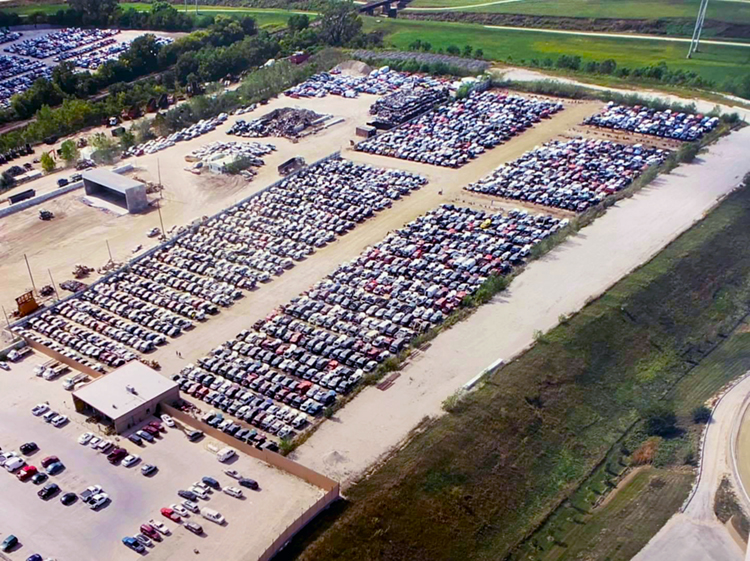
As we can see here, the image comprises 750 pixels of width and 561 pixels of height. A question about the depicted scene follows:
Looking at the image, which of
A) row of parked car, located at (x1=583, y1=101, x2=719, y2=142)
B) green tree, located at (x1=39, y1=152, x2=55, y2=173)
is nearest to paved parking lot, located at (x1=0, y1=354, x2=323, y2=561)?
green tree, located at (x1=39, y1=152, x2=55, y2=173)

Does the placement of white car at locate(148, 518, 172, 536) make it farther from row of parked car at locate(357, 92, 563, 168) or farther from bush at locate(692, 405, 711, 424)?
row of parked car at locate(357, 92, 563, 168)

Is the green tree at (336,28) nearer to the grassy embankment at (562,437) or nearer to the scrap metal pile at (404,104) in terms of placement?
the scrap metal pile at (404,104)

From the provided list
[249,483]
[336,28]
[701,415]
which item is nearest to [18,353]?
[249,483]

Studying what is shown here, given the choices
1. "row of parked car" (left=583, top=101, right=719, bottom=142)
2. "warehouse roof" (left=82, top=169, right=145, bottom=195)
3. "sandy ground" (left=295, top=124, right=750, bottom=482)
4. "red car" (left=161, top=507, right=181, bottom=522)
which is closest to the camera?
"red car" (left=161, top=507, right=181, bottom=522)

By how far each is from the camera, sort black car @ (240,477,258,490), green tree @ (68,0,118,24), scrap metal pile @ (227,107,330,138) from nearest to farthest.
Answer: black car @ (240,477,258,490) < scrap metal pile @ (227,107,330,138) < green tree @ (68,0,118,24)

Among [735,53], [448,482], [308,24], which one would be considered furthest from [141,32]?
[448,482]

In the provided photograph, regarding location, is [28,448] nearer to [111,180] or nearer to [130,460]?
[130,460]
